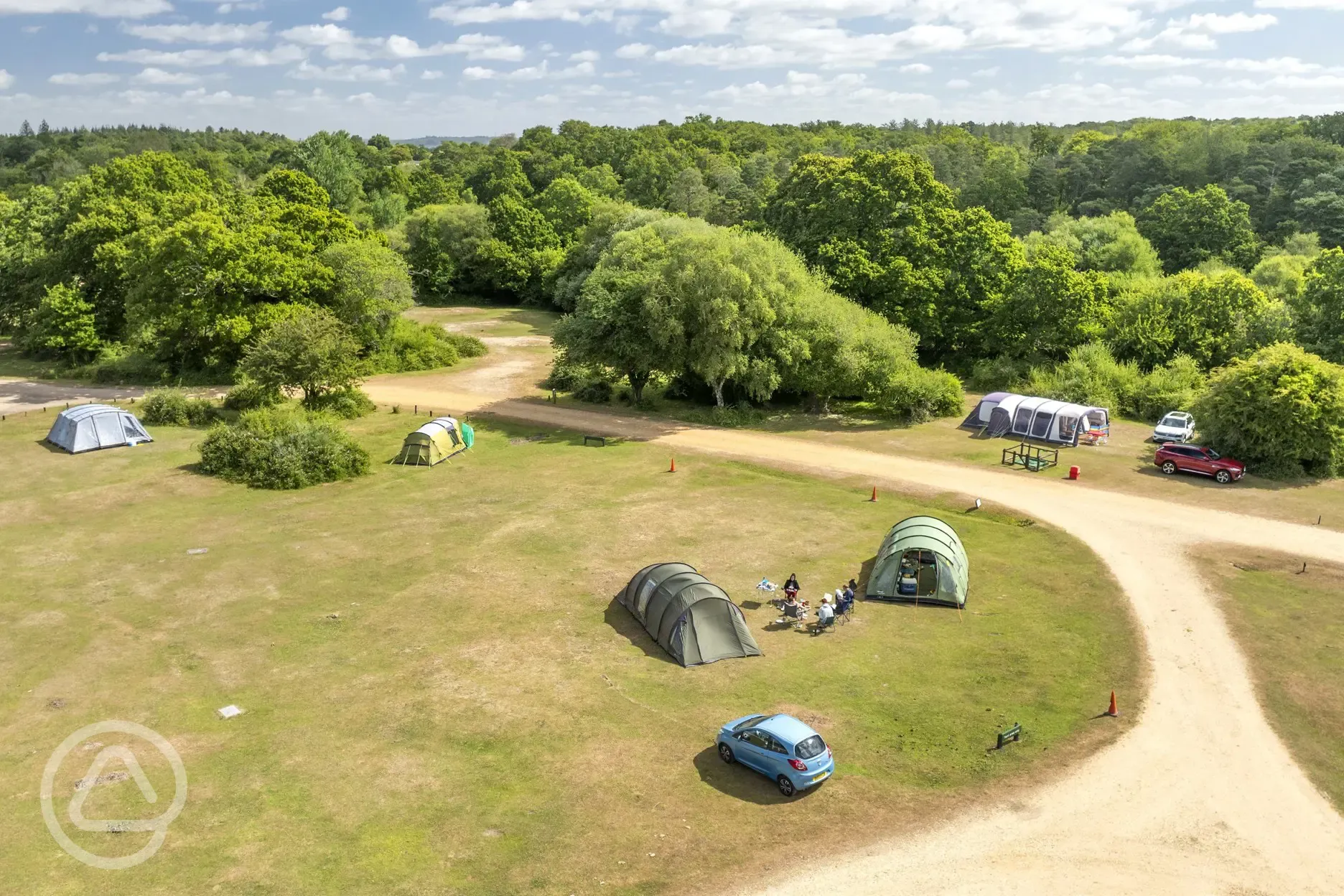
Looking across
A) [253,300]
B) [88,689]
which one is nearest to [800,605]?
[88,689]

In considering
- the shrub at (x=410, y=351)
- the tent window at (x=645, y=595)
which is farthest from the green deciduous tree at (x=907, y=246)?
the tent window at (x=645, y=595)

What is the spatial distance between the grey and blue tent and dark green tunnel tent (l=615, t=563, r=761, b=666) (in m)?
34.0

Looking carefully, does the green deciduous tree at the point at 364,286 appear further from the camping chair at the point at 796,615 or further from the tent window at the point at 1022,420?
the camping chair at the point at 796,615

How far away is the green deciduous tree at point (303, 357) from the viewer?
163 feet

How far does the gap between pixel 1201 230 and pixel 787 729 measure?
259 ft

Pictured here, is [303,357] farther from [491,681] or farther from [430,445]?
[491,681]

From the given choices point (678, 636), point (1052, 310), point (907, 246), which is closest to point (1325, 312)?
point (1052, 310)

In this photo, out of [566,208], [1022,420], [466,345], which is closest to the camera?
[1022,420]

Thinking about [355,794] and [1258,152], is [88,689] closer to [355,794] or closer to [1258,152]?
[355,794]

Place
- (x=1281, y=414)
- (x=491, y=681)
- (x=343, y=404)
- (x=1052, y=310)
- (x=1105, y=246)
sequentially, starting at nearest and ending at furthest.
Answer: (x=491, y=681) < (x=1281, y=414) < (x=343, y=404) < (x=1052, y=310) < (x=1105, y=246)

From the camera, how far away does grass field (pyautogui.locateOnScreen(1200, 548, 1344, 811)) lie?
2125 centimetres

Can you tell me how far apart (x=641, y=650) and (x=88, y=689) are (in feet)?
47.3

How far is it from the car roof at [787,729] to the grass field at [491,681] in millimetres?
1297

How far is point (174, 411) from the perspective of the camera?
51.4 metres
